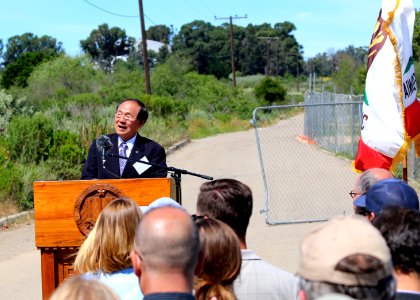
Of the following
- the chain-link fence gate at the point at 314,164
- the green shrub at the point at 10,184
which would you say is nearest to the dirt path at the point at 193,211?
the chain-link fence gate at the point at 314,164

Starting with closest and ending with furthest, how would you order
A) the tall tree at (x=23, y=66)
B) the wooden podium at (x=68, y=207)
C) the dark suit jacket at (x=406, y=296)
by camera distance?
the dark suit jacket at (x=406, y=296)
the wooden podium at (x=68, y=207)
the tall tree at (x=23, y=66)

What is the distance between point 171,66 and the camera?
52188 millimetres

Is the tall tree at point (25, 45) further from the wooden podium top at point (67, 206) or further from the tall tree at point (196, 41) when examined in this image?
the wooden podium top at point (67, 206)

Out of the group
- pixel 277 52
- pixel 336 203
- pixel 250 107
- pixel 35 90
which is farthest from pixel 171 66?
pixel 277 52

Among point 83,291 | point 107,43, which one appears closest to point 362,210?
point 83,291

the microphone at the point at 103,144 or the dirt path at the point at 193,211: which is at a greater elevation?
the microphone at the point at 103,144

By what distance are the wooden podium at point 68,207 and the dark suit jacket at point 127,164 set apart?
30.2 inches

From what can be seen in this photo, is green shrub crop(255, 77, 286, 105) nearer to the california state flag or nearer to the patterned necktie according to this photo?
the california state flag

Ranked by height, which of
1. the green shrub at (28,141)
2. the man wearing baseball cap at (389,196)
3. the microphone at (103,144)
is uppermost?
the microphone at (103,144)

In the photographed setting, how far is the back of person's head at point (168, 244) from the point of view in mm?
2715

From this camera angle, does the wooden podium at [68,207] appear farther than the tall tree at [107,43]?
No

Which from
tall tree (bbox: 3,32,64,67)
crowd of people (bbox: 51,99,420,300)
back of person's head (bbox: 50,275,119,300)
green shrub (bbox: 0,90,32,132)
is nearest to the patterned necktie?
crowd of people (bbox: 51,99,420,300)

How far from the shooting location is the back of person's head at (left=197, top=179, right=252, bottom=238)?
3.71m

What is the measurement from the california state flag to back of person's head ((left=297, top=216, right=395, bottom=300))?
5.11 metres
